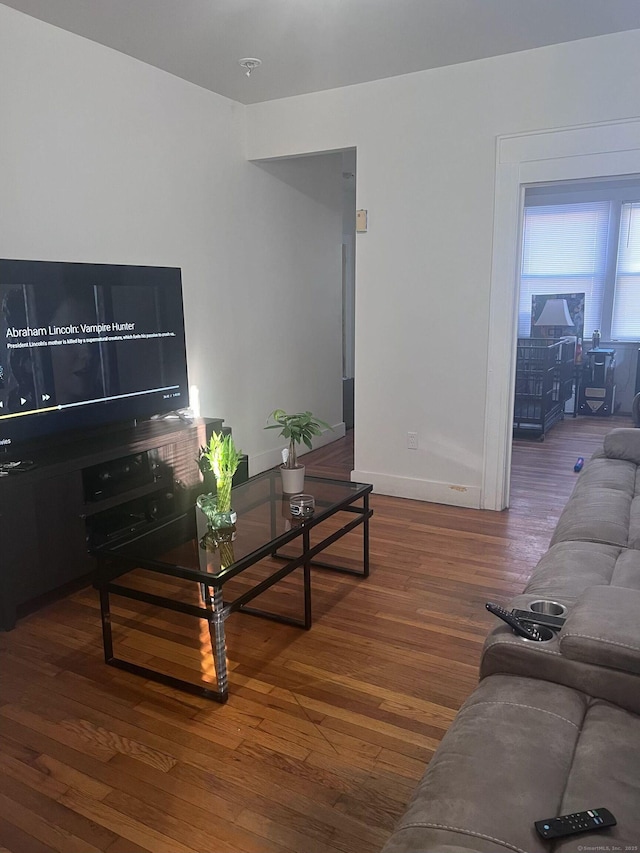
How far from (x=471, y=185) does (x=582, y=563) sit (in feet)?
8.40

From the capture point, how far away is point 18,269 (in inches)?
109

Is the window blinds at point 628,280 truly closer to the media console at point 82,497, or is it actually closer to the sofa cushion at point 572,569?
the media console at point 82,497

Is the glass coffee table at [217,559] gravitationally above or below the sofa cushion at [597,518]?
below

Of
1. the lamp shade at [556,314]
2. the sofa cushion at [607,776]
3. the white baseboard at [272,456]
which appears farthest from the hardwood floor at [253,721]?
the lamp shade at [556,314]

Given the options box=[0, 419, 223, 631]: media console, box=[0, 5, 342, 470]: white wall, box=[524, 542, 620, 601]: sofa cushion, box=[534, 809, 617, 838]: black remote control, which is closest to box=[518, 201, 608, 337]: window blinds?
box=[0, 5, 342, 470]: white wall

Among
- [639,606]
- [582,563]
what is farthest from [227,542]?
[639,606]

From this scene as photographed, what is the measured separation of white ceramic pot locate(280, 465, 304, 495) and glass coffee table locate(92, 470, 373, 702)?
1.6 inches

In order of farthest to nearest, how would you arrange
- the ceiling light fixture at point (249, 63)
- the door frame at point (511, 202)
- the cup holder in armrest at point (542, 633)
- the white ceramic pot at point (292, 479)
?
the ceiling light fixture at point (249, 63), the door frame at point (511, 202), the white ceramic pot at point (292, 479), the cup holder in armrest at point (542, 633)

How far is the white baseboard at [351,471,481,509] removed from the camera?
408 cm

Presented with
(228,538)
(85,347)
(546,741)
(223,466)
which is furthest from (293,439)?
(546,741)

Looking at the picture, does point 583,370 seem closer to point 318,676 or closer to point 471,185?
point 471,185

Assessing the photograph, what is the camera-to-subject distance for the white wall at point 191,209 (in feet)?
9.82

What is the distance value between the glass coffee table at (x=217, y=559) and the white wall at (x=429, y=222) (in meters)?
1.26

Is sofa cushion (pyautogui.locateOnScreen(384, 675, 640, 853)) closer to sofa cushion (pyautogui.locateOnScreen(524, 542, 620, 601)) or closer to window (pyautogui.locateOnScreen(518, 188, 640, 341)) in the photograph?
sofa cushion (pyautogui.locateOnScreen(524, 542, 620, 601))
